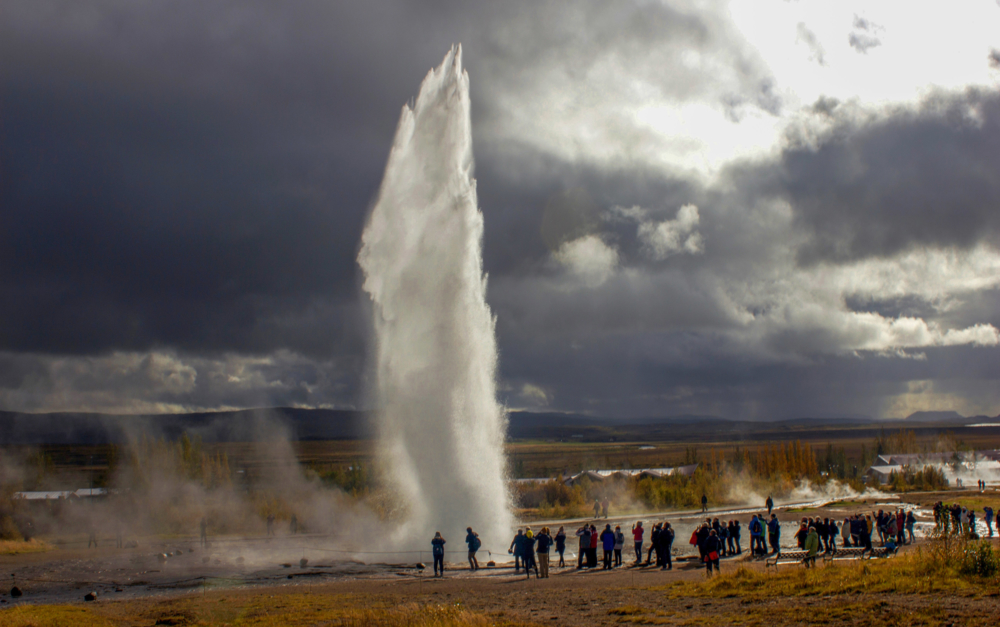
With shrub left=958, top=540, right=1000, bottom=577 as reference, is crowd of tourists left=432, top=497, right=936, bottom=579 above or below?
below

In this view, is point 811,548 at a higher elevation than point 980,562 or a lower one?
lower

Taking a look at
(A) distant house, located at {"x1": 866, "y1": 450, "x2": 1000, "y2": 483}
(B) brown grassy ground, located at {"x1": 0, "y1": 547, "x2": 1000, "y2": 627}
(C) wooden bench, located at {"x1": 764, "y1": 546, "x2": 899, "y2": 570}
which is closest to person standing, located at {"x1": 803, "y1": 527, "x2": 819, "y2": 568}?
(B) brown grassy ground, located at {"x1": 0, "y1": 547, "x2": 1000, "y2": 627}

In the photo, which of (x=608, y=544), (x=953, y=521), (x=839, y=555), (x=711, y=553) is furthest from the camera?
(x=839, y=555)

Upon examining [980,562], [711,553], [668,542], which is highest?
[980,562]

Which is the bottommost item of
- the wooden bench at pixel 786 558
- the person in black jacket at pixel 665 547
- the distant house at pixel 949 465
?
the distant house at pixel 949 465

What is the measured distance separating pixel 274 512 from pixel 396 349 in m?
33.3

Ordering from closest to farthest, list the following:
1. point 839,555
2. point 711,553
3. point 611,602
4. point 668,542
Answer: point 611,602, point 711,553, point 668,542, point 839,555

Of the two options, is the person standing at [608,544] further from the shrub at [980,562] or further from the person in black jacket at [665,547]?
A: the shrub at [980,562]

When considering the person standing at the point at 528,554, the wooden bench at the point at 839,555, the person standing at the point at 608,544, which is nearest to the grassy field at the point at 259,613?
the person standing at the point at 528,554

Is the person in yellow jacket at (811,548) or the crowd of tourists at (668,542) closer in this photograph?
the person in yellow jacket at (811,548)

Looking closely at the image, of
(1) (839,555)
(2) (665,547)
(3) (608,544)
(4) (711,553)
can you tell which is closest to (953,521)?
(1) (839,555)

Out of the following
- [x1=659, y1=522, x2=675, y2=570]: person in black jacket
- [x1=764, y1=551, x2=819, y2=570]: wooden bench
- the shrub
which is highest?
the shrub

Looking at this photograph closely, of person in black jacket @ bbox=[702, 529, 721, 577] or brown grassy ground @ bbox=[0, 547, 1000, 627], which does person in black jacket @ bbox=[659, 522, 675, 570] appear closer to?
brown grassy ground @ bbox=[0, 547, 1000, 627]

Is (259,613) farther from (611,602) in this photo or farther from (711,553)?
(711,553)
